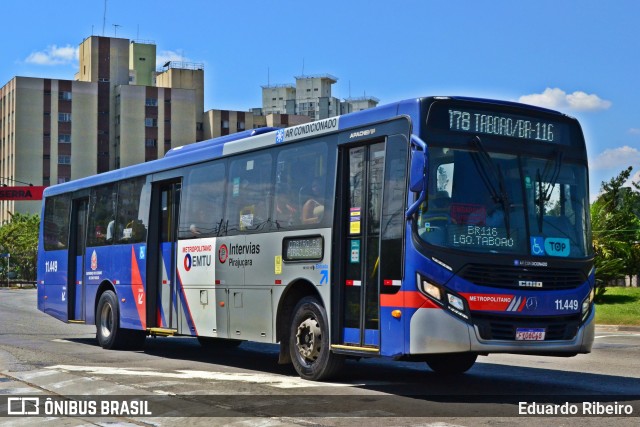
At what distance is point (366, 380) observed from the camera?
13.4m

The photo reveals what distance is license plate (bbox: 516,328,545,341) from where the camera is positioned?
37.0ft

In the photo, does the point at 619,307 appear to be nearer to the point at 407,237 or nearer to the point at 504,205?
the point at 504,205

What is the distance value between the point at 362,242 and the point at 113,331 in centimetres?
870

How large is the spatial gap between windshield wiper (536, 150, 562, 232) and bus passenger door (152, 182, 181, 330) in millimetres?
7448

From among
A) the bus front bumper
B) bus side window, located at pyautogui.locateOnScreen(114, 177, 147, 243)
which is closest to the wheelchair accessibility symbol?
the bus front bumper

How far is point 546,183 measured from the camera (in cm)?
1192

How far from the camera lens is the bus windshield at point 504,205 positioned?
11195mm

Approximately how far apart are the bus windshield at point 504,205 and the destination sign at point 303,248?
2.07 m

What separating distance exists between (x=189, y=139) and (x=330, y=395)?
407 feet

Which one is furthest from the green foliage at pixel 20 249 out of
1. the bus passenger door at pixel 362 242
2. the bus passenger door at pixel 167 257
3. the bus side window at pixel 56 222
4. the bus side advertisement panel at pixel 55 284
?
the bus passenger door at pixel 362 242

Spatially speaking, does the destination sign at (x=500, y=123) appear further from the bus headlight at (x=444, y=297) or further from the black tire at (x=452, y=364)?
the black tire at (x=452, y=364)

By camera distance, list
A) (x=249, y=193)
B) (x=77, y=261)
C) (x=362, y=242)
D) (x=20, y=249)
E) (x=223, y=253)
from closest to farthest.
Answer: (x=362, y=242) < (x=249, y=193) < (x=223, y=253) < (x=77, y=261) < (x=20, y=249)

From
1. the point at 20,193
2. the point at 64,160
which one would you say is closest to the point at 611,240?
the point at 20,193

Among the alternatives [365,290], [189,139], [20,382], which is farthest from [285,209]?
[189,139]
